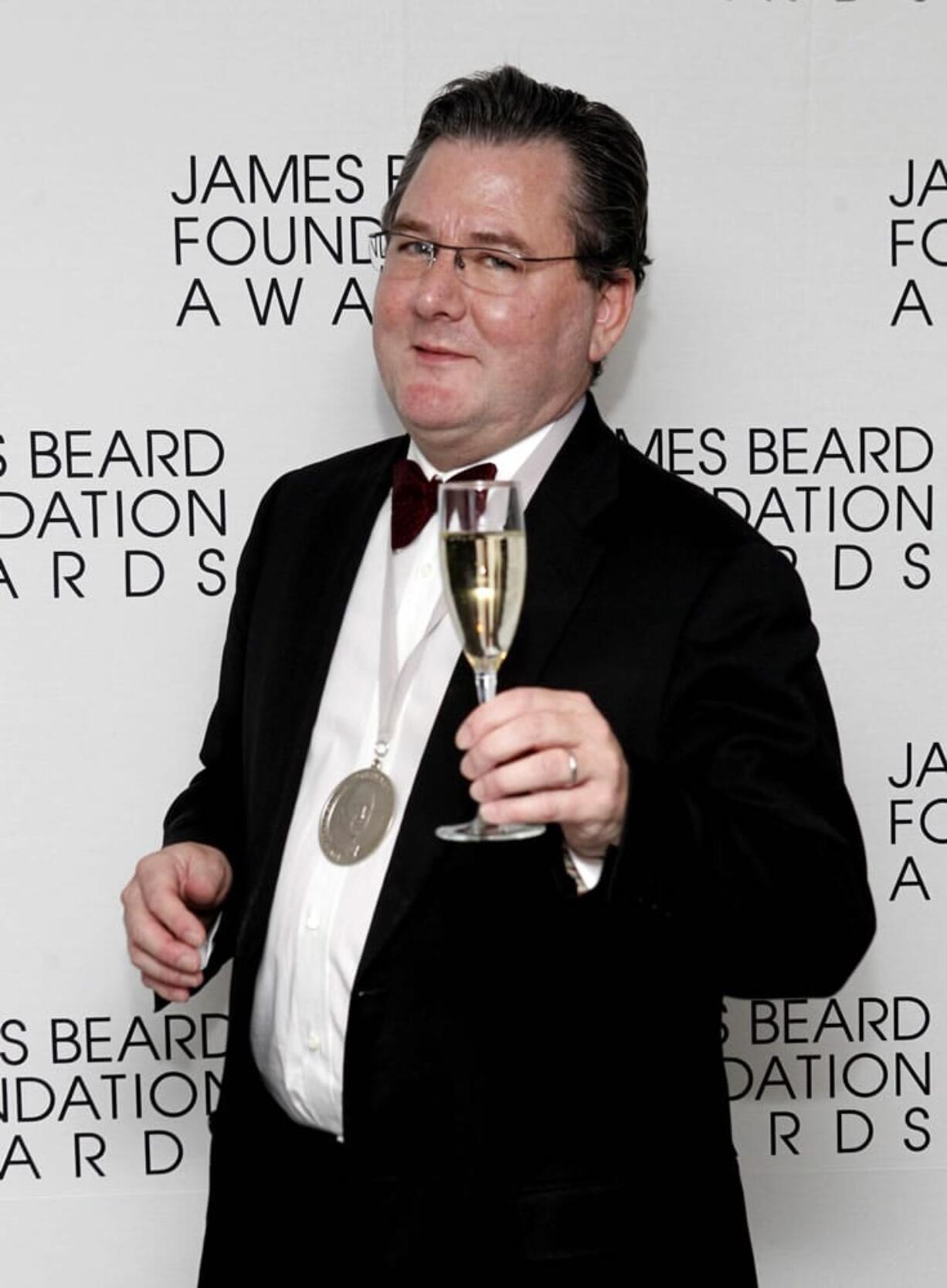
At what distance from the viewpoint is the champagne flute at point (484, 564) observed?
49.3 inches

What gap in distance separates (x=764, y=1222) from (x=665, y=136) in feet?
5.21

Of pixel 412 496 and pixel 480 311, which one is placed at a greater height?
pixel 480 311

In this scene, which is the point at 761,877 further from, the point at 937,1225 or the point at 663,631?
the point at 937,1225

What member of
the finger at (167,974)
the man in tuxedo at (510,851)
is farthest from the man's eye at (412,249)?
the finger at (167,974)

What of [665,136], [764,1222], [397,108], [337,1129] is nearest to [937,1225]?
[764,1222]

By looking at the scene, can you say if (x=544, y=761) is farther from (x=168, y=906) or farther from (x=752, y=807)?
(x=168, y=906)

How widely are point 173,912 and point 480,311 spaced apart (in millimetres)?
694

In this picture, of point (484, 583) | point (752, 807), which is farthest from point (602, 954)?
point (484, 583)

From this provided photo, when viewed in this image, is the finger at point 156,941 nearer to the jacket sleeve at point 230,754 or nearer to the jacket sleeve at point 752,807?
the jacket sleeve at point 230,754

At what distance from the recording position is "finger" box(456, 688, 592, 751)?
124 cm

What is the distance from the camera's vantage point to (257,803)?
1.82 meters

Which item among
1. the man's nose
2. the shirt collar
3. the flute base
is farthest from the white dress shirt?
the flute base

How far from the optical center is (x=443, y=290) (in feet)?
5.74

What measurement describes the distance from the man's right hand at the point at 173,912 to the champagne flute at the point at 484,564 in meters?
0.53
